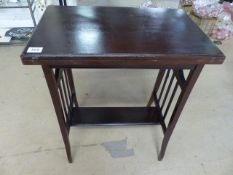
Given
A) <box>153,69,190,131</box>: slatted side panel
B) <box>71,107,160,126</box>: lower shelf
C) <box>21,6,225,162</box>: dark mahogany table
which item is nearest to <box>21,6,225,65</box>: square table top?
<box>21,6,225,162</box>: dark mahogany table

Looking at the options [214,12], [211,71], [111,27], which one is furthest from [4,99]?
[214,12]

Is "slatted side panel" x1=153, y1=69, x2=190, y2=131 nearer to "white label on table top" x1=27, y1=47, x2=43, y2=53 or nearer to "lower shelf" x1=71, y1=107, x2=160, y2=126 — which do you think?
"lower shelf" x1=71, y1=107, x2=160, y2=126

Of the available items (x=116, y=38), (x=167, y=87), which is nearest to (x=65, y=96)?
(x=116, y=38)

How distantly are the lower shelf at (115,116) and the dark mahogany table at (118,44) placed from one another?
19 centimetres

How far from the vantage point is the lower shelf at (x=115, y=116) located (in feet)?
4.05

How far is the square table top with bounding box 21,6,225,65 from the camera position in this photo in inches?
27.3

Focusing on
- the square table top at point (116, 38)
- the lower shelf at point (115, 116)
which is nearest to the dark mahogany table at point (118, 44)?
the square table top at point (116, 38)

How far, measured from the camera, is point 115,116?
50.6 inches

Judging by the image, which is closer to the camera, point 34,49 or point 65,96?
point 34,49

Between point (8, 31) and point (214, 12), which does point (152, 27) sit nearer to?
point (214, 12)

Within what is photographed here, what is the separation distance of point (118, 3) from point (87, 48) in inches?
67.0

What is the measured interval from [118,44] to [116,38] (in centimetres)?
5

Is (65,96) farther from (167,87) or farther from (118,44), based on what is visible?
(167,87)

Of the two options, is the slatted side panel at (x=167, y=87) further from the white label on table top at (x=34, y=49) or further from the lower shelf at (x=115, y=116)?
the white label on table top at (x=34, y=49)
